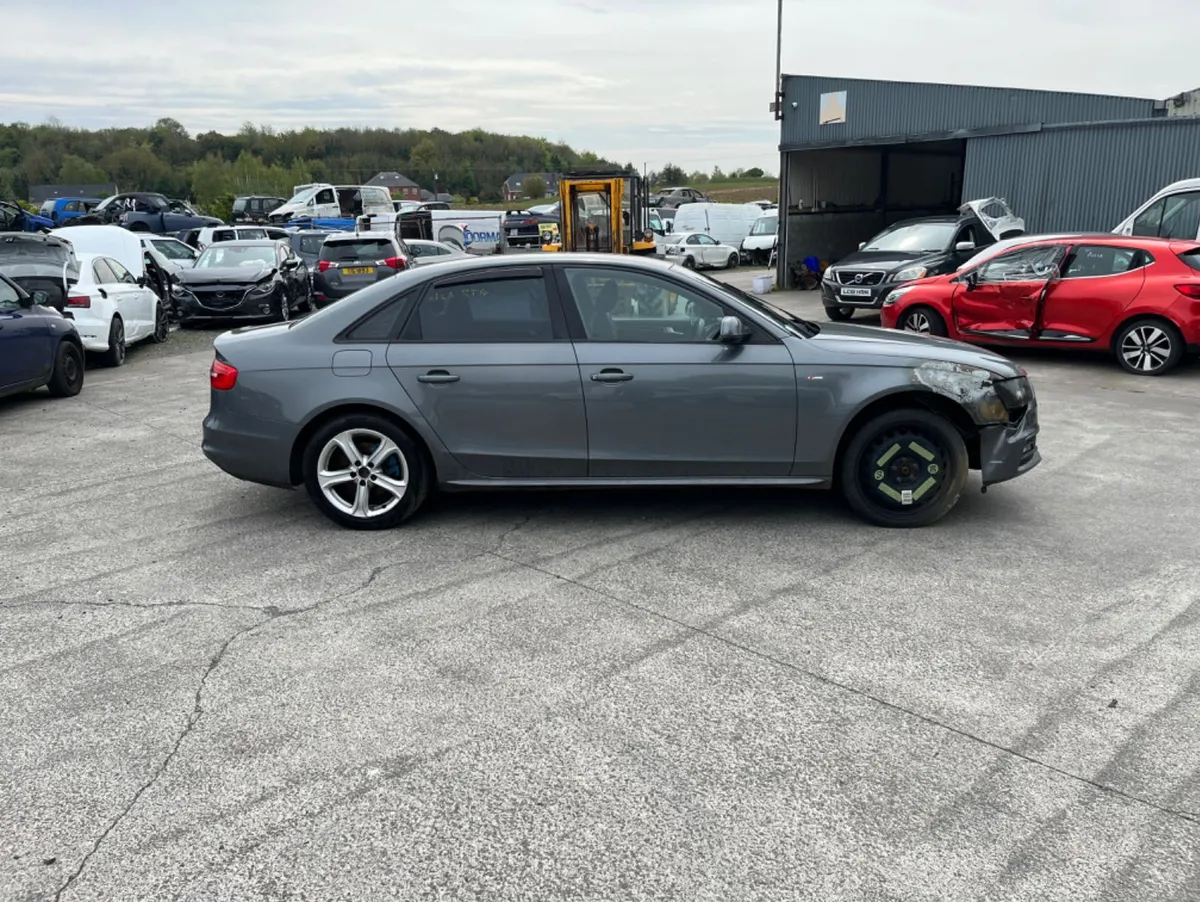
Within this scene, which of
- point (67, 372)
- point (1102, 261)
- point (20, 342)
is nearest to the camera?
point (20, 342)

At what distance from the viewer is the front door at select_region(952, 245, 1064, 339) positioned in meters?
11.2

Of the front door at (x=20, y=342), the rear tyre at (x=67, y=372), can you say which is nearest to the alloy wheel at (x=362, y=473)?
the front door at (x=20, y=342)

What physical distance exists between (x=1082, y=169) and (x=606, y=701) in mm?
A: 15871

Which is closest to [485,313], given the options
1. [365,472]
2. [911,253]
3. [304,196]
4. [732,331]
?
[365,472]

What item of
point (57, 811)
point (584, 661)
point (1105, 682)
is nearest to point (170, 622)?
point (57, 811)

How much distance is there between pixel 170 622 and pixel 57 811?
1.50 m

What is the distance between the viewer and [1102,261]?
35.7ft

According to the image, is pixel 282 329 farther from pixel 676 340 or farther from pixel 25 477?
pixel 25 477

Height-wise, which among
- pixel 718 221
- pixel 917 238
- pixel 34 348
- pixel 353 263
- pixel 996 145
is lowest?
pixel 34 348

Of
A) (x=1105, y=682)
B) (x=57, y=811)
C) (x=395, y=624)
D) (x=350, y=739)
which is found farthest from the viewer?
(x=395, y=624)

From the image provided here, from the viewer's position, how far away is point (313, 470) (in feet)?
18.6

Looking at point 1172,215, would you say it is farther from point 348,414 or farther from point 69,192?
point 69,192

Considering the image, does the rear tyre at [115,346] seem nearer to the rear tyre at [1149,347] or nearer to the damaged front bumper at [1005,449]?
the damaged front bumper at [1005,449]

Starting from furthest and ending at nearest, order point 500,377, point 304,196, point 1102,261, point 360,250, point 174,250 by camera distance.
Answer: point 304,196 < point 174,250 < point 360,250 < point 1102,261 < point 500,377
